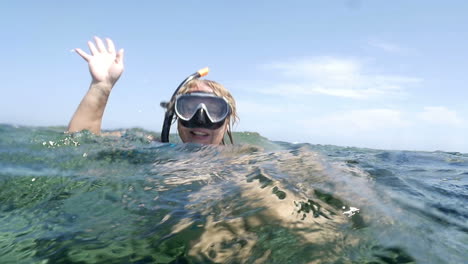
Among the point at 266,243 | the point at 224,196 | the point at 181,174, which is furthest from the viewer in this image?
the point at 181,174

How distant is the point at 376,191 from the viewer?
218 centimetres

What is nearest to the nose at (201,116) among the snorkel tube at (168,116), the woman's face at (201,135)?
the woman's face at (201,135)

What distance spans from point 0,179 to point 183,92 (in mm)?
2487

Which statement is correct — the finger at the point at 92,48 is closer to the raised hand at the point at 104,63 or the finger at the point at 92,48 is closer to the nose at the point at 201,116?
the raised hand at the point at 104,63

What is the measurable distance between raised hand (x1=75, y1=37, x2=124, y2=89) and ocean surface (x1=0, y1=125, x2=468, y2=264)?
1.20m

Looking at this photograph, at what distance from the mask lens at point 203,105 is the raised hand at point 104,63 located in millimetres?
860

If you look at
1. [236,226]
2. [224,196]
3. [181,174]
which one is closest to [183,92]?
[181,174]

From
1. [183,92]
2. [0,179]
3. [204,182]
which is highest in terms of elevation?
[183,92]

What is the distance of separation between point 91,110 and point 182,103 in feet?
3.76

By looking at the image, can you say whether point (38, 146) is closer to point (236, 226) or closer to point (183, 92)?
point (183, 92)

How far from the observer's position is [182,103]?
438 centimetres

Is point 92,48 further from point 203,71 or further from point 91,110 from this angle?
point 203,71

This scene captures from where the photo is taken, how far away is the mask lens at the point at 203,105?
4.32m

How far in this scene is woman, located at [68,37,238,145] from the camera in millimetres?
3656
